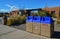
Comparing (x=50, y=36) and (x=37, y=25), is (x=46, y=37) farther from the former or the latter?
(x=37, y=25)

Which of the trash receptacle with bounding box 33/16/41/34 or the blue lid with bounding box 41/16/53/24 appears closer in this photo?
the blue lid with bounding box 41/16/53/24

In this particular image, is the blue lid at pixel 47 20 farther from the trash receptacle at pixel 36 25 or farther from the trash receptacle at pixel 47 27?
the trash receptacle at pixel 36 25

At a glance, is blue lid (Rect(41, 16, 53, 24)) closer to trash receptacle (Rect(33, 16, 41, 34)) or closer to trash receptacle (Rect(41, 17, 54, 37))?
trash receptacle (Rect(41, 17, 54, 37))

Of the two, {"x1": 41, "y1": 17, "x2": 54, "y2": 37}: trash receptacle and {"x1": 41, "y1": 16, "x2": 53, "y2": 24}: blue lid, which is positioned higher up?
{"x1": 41, "y1": 16, "x2": 53, "y2": 24}: blue lid

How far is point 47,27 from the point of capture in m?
12.0

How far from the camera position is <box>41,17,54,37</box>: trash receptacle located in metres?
11.8

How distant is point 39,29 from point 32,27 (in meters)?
1.06

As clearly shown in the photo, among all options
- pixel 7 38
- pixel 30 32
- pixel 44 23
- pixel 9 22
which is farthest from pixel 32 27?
pixel 9 22

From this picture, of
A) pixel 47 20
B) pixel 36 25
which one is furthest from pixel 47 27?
pixel 36 25

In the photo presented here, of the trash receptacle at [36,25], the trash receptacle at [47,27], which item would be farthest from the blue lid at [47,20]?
the trash receptacle at [36,25]

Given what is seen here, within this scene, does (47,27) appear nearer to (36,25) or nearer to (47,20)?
(47,20)

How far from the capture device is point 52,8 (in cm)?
5016

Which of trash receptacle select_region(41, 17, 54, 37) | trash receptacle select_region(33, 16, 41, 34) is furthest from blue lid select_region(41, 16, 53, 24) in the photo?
trash receptacle select_region(33, 16, 41, 34)

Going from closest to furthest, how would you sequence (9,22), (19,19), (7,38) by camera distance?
(7,38) < (9,22) < (19,19)
